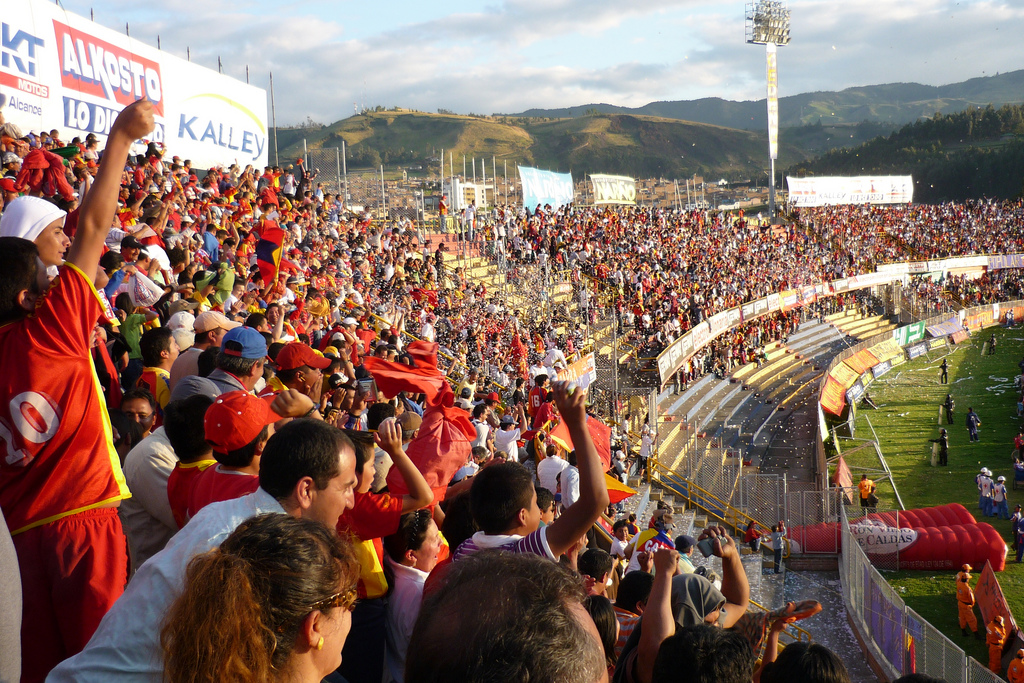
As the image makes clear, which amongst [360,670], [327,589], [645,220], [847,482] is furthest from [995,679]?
[645,220]

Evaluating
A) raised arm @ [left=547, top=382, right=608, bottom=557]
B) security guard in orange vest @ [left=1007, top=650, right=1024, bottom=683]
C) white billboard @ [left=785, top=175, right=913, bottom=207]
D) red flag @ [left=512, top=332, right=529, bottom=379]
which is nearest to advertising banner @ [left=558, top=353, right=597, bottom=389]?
red flag @ [left=512, top=332, right=529, bottom=379]

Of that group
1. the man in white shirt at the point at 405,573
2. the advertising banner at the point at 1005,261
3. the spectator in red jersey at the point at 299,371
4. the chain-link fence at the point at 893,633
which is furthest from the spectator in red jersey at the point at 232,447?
the advertising banner at the point at 1005,261

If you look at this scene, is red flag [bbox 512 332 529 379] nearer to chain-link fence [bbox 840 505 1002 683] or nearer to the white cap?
chain-link fence [bbox 840 505 1002 683]

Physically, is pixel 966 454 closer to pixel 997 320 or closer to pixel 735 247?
pixel 735 247

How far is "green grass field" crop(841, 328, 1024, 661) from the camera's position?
16.4 m

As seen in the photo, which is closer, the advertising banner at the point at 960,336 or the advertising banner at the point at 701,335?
the advertising banner at the point at 701,335

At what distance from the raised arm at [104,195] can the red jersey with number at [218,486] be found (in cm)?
87

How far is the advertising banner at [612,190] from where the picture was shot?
1997 inches

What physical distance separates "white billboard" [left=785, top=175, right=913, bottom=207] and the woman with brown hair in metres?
66.3

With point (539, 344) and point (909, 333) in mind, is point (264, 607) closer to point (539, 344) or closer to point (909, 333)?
point (539, 344)

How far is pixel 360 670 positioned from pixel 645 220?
4185cm

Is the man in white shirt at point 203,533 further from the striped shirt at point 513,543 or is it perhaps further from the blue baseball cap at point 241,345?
the blue baseball cap at point 241,345

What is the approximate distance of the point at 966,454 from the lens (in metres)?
26.7

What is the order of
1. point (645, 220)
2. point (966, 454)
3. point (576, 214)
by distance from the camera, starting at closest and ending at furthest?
1. point (966, 454)
2. point (576, 214)
3. point (645, 220)
